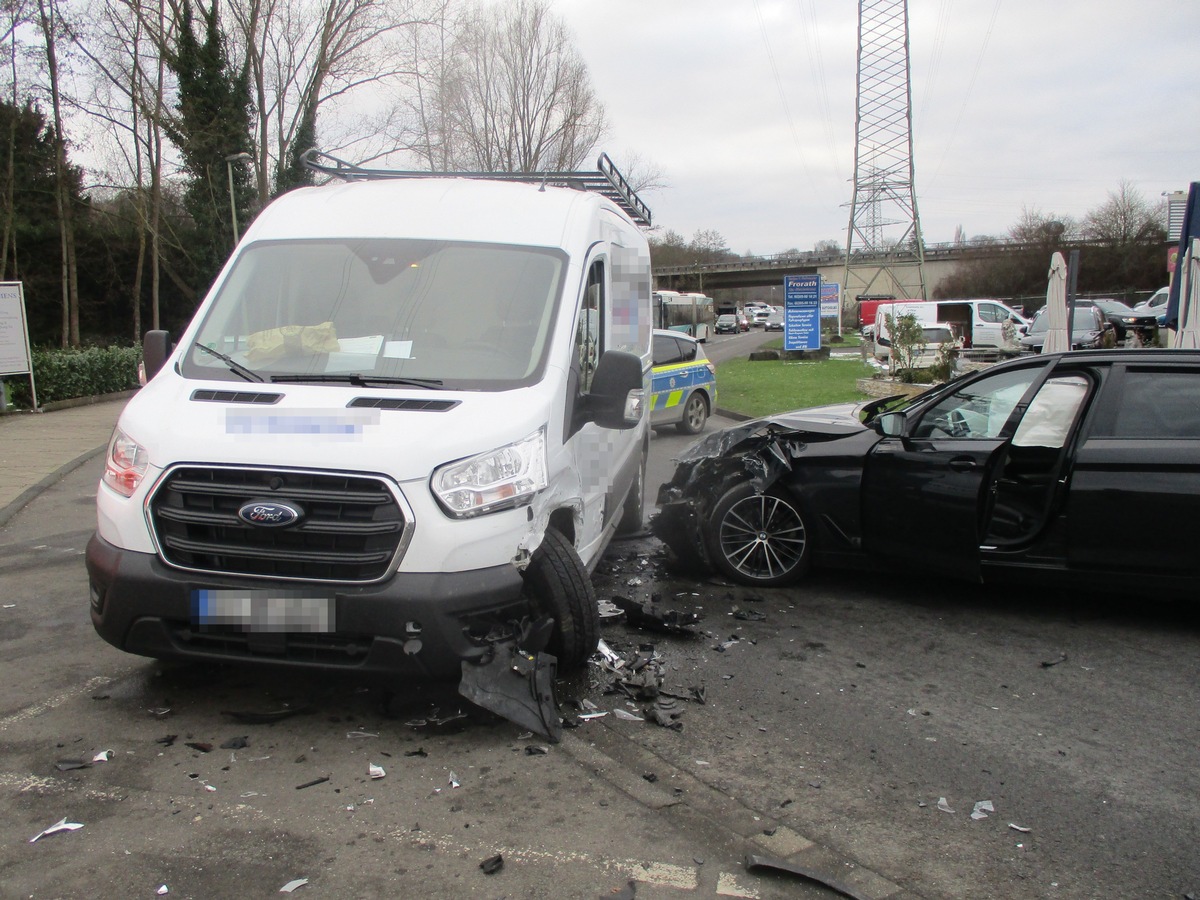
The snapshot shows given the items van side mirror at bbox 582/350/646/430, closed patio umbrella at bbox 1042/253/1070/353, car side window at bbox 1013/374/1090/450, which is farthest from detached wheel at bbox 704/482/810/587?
closed patio umbrella at bbox 1042/253/1070/353

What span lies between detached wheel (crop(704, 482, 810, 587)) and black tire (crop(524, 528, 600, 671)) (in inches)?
86.6

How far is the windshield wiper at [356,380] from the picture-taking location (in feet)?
14.4

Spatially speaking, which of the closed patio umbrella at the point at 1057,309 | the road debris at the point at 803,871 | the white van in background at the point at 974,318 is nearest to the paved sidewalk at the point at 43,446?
the road debris at the point at 803,871

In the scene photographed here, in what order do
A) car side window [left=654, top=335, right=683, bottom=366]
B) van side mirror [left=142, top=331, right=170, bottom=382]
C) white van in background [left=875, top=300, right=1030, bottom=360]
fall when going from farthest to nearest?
white van in background [left=875, top=300, right=1030, bottom=360]
car side window [left=654, top=335, right=683, bottom=366]
van side mirror [left=142, top=331, right=170, bottom=382]

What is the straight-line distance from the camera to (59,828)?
3.34 meters

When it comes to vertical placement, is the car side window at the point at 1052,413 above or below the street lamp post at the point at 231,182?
below

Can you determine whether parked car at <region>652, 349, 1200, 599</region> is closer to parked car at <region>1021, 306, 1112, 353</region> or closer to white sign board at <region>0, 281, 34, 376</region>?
white sign board at <region>0, 281, 34, 376</region>

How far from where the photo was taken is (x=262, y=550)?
3.85 m

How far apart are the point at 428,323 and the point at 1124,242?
62.4 meters

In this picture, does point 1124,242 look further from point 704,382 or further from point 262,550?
point 262,550

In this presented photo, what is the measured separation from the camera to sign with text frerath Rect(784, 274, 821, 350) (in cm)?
3244

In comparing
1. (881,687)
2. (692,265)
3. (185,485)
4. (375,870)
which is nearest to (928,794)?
(881,687)

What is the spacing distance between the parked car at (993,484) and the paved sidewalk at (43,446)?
6.97 meters

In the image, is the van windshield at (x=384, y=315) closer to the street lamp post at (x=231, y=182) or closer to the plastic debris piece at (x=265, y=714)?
the plastic debris piece at (x=265, y=714)
